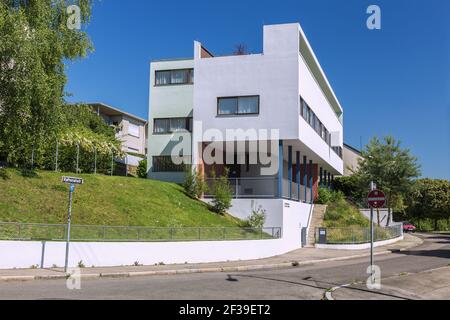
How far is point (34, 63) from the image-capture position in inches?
701

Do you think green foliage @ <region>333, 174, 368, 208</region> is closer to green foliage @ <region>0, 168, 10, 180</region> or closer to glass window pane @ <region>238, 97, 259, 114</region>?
glass window pane @ <region>238, 97, 259, 114</region>

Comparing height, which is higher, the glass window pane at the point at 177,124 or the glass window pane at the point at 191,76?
the glass window pane at the point at 191,76

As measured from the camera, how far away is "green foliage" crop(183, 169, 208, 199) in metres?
29.1

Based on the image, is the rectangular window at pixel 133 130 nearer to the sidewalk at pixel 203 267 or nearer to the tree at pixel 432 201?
the sidewalk at pixel 203 267

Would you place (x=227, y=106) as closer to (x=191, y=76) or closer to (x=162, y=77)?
(x=191, y=76)

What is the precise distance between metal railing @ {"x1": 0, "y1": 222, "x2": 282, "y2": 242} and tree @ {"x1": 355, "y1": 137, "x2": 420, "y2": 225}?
19.9 metres

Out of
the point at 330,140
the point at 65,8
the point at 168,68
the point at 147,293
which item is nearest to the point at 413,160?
the point at 330,140

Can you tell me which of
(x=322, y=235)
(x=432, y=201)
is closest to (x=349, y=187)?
(x=432, y=201)

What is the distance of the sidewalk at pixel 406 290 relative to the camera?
12.5 metres

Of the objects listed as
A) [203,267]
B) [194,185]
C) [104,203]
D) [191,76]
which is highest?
[191,76]

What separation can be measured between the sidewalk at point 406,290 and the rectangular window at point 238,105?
1559 centimetres

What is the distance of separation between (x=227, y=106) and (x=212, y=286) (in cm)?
1740

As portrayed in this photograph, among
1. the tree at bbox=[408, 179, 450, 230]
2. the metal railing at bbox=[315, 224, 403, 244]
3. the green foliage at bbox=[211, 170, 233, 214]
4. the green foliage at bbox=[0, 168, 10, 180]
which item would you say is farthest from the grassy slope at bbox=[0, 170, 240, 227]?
the tree at bbox=[408, 179, 450, 230]

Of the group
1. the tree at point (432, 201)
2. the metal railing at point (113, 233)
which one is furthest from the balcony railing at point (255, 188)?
the tree at point (432, 201)
